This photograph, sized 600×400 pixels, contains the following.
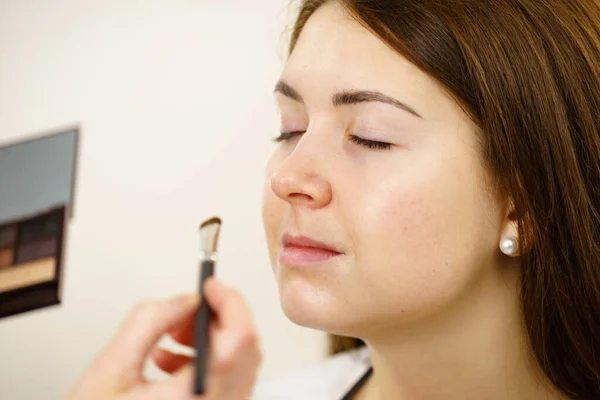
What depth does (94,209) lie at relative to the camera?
1.31 meters

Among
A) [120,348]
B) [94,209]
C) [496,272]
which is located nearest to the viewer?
[120,348]

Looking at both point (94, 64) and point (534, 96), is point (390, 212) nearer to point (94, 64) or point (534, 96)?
point (534, 96)

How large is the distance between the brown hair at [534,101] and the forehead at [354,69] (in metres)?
0.01

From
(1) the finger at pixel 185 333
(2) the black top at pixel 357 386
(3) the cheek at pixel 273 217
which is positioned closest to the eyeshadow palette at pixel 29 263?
(3) the cheek at pixel 273 217

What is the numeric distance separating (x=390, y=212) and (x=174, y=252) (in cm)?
65

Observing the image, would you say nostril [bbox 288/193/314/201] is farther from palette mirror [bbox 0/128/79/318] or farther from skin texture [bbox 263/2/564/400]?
palette mirror [bbox 0/128/79/318]

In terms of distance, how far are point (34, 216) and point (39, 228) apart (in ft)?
0.07

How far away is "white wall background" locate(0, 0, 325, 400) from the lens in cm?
132

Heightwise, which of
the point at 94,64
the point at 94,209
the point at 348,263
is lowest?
the point at 348,263

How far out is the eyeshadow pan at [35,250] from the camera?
94 cm

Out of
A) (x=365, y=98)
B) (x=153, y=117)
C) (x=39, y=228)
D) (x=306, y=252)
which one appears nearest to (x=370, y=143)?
(x=365, y=98)

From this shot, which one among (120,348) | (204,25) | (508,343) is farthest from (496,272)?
(204,25)

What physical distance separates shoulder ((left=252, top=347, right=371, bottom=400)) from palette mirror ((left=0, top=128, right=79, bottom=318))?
1.40 ft

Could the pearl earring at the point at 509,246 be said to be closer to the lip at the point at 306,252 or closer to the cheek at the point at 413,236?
the cheek at the point at 413,236
